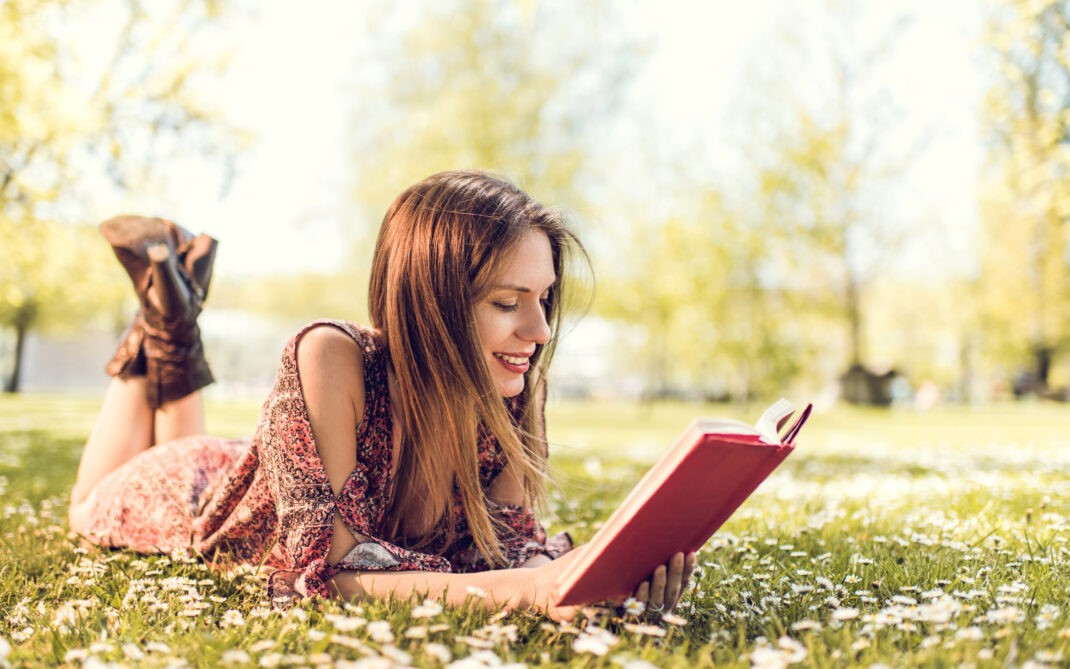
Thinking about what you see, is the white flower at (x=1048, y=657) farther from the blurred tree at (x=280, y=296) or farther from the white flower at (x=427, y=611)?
the blurred tree at (x=280, y=296)

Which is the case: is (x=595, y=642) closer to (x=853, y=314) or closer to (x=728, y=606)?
(x=728, y=606)

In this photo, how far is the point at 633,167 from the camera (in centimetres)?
2825

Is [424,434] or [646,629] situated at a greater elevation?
[424,434]

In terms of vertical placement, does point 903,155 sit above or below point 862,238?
above

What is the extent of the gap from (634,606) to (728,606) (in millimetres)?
509

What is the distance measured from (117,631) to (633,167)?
1081 inches

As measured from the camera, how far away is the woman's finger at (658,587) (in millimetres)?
2164

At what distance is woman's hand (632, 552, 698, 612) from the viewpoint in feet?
7.11

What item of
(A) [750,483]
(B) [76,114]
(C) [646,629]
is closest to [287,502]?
(C) [646,629]

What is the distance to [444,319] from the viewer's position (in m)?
2.43

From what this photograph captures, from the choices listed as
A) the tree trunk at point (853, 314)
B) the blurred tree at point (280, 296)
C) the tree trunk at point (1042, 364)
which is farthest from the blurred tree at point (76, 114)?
the tree trunk at point (1042, 364)

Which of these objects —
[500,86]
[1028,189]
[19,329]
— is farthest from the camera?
[19,329]

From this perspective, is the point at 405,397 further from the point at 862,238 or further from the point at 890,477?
the point at 862,238

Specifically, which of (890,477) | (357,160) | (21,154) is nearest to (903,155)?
(357,160)
